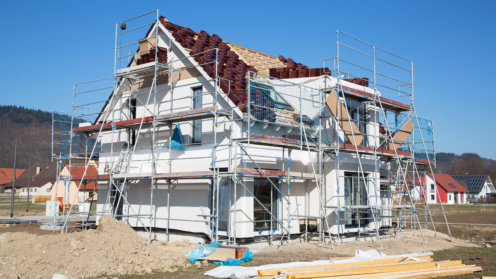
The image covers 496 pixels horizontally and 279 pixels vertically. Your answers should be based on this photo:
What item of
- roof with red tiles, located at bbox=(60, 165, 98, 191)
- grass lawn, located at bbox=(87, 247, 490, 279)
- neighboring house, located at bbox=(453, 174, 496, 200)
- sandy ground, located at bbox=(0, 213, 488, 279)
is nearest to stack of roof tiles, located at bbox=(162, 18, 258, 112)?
sandy ground, located at bbox=(0, 213, 488, 279)

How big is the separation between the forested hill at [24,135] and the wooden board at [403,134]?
11969 cm

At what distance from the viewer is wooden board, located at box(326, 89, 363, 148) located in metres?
15.4

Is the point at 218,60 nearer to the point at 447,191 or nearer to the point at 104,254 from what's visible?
the point at 104,254

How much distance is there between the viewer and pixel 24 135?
14625cm

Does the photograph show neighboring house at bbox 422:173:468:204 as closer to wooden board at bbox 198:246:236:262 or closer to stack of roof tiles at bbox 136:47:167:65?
stack of roof tiles at bbox 136:47:167:65

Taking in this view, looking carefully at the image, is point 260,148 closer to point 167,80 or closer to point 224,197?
point 224,197

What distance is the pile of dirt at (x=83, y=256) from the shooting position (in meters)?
9.62

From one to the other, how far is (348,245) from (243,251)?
4.83 metres

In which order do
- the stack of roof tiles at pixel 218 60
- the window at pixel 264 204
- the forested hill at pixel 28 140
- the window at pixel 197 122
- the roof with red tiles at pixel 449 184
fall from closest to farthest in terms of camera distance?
the window at pixel 264 204, the stack of roof tiles at pixel 218 60, the window at pixel 197 122, the roof with red tiles at pixel 449 184, the forested hill at pixel 28 140

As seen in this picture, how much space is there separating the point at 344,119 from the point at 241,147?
4.42 metres

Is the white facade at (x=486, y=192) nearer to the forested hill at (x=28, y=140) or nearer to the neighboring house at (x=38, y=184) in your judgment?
the forested hill at (x=28, y=140)

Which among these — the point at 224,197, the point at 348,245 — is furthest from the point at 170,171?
the point at 348,245

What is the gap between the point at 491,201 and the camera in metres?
71.9

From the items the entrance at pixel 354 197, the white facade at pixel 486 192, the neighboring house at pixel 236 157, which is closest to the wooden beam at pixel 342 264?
the neighboring house at pixel 236 157
